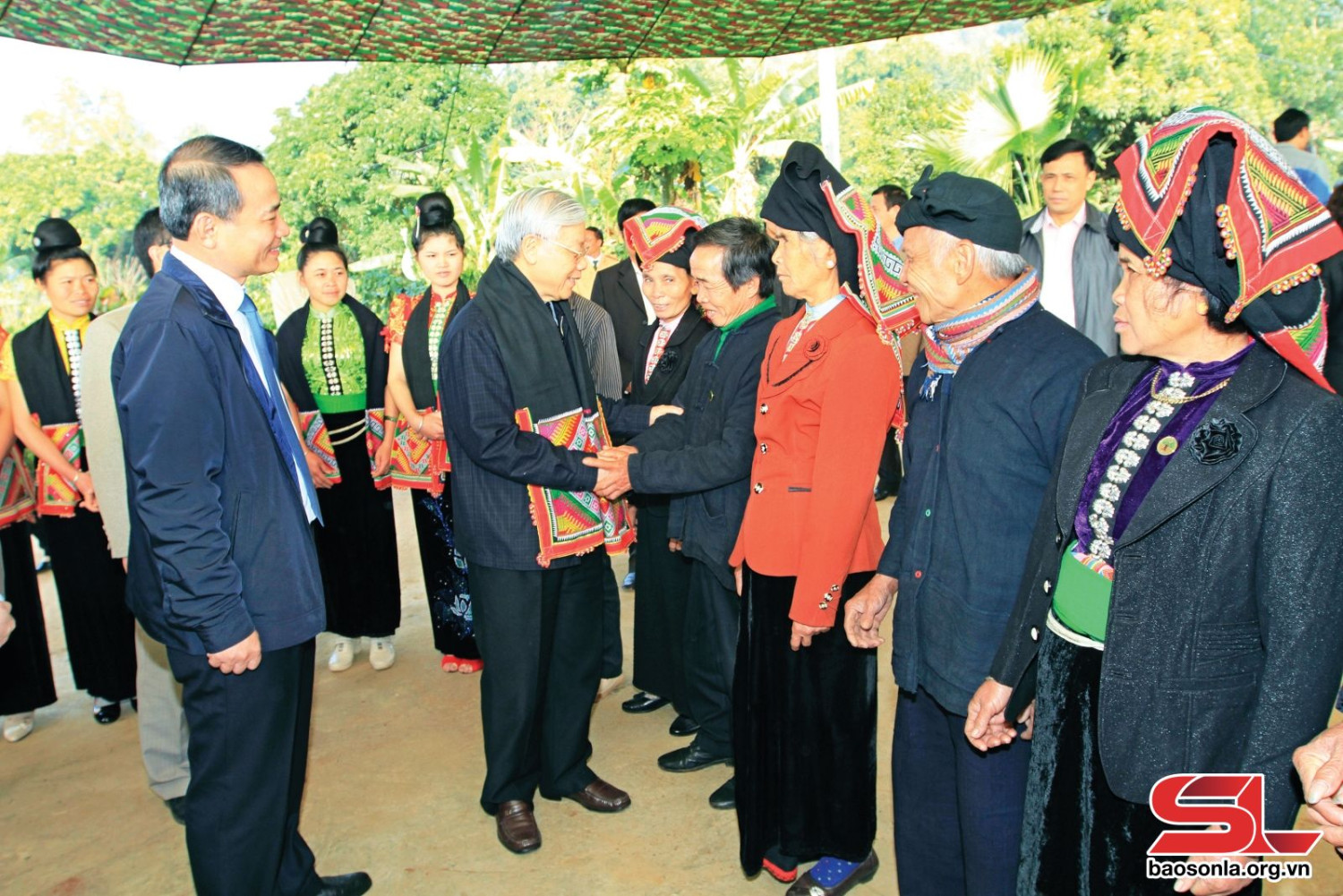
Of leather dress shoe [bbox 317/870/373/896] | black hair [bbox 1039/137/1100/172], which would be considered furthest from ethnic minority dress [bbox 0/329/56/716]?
black hair [bbox 1039/137/1100/172]

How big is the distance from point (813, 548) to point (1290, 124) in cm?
633

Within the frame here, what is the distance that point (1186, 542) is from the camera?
151 centimetres

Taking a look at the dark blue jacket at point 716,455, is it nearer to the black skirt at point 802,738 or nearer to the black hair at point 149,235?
the black skirt at point 802,738

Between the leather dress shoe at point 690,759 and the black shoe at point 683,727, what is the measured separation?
0.25m

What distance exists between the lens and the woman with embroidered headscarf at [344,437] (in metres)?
4.39

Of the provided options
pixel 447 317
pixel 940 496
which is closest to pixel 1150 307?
pixel 940 496

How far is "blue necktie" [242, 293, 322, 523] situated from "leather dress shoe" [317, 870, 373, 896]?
48.3 inches

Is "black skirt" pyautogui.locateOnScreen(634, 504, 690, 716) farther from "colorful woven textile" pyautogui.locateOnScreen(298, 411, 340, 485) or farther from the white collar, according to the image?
the white collar

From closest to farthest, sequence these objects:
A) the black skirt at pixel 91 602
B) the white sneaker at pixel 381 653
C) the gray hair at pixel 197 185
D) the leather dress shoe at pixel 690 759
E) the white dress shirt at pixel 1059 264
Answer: the gray hair at pixel 197 185 → the leather dress shoe at pixel 690 759 → the black skirt at pixel 91 602 → the white sneaker at pixel 381 653 → the white dress shirt at pixel 1059 264

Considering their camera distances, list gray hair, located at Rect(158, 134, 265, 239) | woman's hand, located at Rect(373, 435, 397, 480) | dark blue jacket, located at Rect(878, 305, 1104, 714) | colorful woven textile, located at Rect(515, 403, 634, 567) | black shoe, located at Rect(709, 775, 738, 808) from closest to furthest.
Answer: dark blue jacket, located at Rect(878, 305, 1104, 714) < gray hair, located at Rect(158, 134, 265, 239) < colorful woven textile, located at Rect(515, 403, 634, 567) < black shoe, located at Rect(709, 775, 738, 808) < woman's hand, located at Rect(373, 435, 397, 480)

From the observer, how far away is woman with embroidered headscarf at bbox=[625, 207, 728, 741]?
143 inches

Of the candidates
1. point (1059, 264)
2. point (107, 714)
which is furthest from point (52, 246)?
point (1059, 264)

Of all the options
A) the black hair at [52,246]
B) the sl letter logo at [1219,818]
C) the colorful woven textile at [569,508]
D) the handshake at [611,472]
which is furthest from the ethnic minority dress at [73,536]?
the sl letter logo at [1219,818]

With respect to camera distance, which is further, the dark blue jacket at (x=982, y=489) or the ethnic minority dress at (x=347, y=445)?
the ethnic minority dress at (x=347, y=445)
